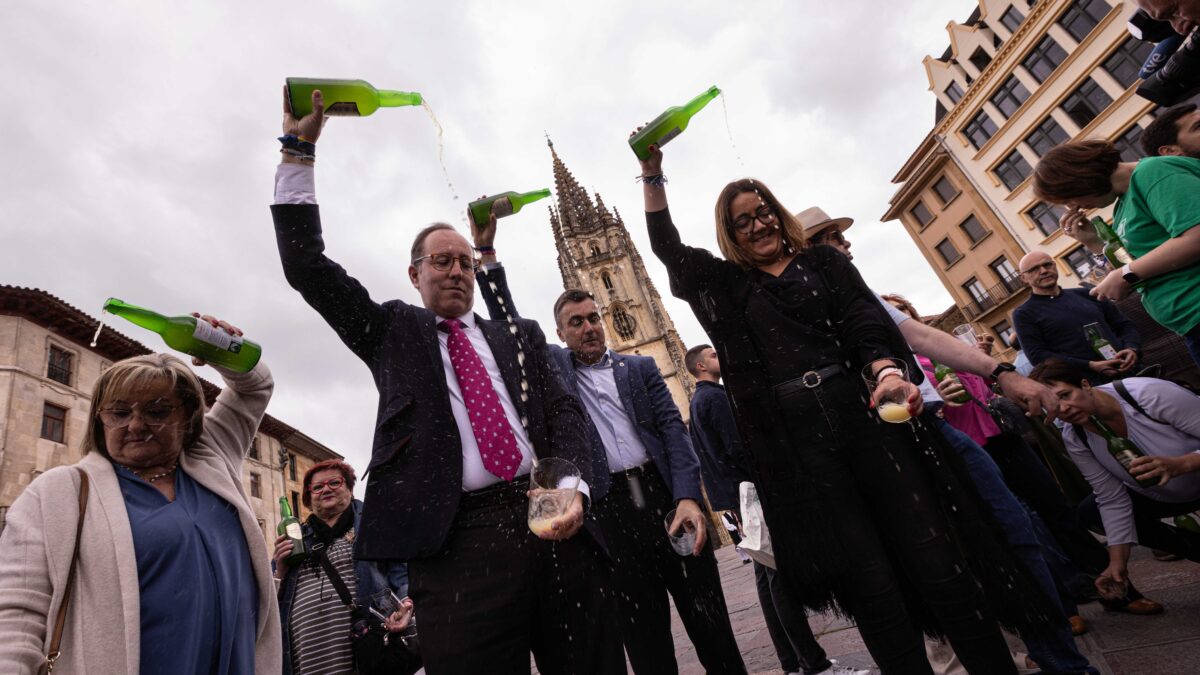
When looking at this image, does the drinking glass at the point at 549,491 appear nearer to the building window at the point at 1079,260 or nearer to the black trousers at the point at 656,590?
the black trousers at the point at 656,590

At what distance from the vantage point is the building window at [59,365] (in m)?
16.4

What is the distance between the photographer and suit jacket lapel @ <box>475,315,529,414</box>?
87.2 inches

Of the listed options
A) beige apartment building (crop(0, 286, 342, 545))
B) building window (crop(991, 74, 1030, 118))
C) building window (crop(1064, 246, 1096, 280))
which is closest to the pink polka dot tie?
beige apartment building (crop(0, 286, 342, 545))

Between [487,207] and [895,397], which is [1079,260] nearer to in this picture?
[895,397]

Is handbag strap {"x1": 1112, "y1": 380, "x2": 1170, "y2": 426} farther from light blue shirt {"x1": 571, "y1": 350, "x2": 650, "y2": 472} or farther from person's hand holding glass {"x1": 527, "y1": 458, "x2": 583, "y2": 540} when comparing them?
person's hand holding glass {"x1": 527, "y1": 458, "x2": 583, "y2": 540}

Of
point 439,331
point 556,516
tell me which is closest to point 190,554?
point 439,331

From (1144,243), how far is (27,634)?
4.28m

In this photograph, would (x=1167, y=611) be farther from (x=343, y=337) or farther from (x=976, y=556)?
(x=343, y=337)

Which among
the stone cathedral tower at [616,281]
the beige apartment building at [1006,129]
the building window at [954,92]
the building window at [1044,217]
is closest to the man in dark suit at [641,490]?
the beige apartment building at [1006,129]

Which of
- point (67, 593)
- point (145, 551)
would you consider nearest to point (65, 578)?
point (67, 593)

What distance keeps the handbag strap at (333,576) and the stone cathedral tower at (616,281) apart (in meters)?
39.7

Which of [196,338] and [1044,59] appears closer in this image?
[196,338]

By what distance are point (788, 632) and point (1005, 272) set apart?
2839 centimetres

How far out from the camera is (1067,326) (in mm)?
4035
